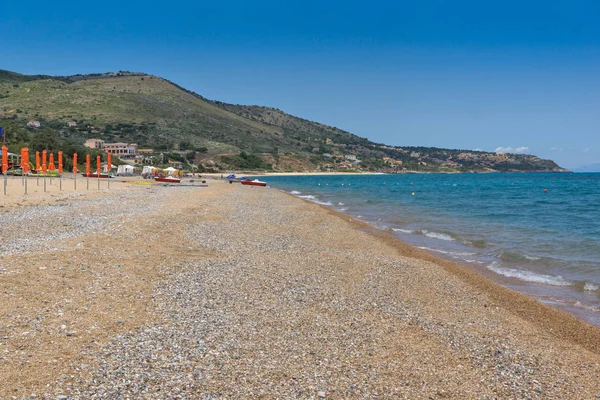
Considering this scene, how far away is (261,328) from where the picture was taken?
6562mm

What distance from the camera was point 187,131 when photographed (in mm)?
122125

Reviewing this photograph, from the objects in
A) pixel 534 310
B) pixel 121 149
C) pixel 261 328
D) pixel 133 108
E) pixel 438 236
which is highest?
pixel 133 108

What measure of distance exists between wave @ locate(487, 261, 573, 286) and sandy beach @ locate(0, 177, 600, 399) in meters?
1.45

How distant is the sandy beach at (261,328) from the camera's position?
16.0 ft

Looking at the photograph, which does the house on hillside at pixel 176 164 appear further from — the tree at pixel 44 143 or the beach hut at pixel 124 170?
the tree at pixel 44 143

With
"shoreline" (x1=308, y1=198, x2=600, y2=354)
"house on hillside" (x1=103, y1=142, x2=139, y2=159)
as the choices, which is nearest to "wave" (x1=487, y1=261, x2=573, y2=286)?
"shoreline" (x1=308, y1=198, x2=600, y2=354)

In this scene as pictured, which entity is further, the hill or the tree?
the hill

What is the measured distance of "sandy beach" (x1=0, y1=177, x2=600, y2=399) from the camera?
4875 millimetres

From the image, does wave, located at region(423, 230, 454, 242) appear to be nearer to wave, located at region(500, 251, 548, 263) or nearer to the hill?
wave, located at region(500, 251, 548, 263)

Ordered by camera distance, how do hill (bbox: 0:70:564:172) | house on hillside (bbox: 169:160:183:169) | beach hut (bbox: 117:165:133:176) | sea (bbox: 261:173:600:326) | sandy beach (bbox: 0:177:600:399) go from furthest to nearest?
1. hill (bbox: 0:70:564:172)
2. house on hillside (bbox: 169:160:183:169)
3. beach hut (bbox: 117:165:133:176)
4. sea (bbox: 261:173:600:326)
5. sandy beach (bbox: 0:177:600:399)

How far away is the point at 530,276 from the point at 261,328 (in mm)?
9041

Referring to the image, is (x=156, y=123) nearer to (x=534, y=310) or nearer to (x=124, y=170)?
(x=124, y=170)

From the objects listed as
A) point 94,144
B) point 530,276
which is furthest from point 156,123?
point 530,276

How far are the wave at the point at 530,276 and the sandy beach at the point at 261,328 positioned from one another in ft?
4.74
